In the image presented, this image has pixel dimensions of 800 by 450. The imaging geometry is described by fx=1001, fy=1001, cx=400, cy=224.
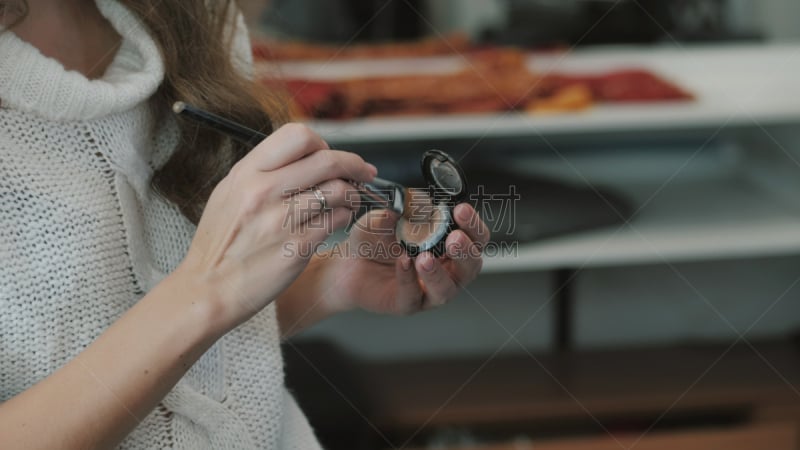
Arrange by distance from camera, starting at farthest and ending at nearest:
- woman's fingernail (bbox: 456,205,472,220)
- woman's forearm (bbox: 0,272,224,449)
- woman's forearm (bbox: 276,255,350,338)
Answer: woman's forearm (bbox: 276,255,350,338) < woman's fingernail (bbox: 456,205,472,220) < woman's forearm (bbox: 0,272,224,449)

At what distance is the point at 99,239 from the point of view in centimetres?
81

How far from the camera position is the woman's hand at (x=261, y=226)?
0.72 meters

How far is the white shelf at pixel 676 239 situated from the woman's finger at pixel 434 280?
A: 763 millimetres

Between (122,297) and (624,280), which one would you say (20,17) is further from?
(624,280)

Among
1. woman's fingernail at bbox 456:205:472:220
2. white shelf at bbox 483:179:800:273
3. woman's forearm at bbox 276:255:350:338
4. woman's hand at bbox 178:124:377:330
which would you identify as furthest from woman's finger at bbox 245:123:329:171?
white shelf at bbox 483:179:800:273

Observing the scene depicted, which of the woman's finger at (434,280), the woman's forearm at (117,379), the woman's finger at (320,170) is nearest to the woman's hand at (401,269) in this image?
the woman's finger at (434,280)

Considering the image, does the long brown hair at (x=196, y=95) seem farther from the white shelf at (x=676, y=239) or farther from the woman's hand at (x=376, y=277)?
the white shelf at (x=676, y=239)

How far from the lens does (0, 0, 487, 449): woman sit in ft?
2.34

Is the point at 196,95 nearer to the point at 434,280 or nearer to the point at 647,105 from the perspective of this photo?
the point at 434,280

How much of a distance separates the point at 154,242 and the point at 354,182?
20cm

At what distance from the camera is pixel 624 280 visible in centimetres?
211

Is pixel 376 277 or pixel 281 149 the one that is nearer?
pixel 281 149

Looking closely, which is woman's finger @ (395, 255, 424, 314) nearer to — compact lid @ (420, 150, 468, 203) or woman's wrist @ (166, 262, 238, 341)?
compact lid @ (420, 150, 468, 203)

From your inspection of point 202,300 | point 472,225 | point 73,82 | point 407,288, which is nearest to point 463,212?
point 472,225
